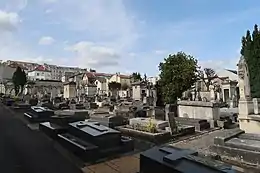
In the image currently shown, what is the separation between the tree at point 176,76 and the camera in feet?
82.0

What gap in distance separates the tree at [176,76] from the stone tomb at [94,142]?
16.2 metres

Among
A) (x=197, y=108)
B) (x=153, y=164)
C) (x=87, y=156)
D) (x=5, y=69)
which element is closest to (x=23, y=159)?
(x=87, y=156)

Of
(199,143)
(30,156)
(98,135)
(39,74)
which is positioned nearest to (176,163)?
(98,135)

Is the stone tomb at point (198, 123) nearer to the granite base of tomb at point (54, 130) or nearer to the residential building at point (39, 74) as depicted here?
the granite base of tomb at point (54, 130)

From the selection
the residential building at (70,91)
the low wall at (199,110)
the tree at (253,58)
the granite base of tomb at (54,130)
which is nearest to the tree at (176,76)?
the tree at (253,58)

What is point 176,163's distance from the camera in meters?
4.99

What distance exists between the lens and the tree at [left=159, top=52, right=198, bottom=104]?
25.0 m

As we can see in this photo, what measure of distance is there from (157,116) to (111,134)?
9674mm

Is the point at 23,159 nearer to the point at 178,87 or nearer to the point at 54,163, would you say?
the point at 54,163

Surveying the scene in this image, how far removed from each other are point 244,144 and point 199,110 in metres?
8.03

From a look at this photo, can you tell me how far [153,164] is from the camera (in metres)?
5.63

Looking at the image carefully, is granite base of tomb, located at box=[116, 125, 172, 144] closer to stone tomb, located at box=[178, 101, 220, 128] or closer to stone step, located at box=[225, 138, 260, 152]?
stone step, located at box=[225, 138, 260, 152]

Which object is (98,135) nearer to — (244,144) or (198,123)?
(244,144)


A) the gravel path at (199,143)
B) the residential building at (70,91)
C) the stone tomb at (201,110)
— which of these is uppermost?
the residential building at (70,91)
